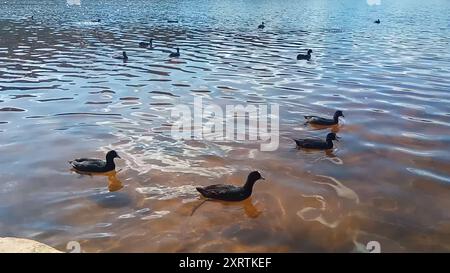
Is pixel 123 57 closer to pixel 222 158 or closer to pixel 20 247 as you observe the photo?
pixel 222 158

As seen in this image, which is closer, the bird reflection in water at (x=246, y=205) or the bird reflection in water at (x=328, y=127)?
the bird reflection in water at (x=246, y=205)

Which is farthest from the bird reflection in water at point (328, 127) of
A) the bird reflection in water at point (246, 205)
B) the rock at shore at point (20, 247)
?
the rock at shore at point (20, 247)

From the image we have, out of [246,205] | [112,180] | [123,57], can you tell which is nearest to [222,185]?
[246,205]

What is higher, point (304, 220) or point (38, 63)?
point (38, 63)

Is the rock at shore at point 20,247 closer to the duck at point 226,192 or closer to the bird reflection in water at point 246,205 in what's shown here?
the bird reflection in water at point 246,205

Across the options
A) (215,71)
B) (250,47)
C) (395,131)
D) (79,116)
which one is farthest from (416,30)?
(79,116)

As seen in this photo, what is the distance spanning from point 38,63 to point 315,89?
19.2 metres

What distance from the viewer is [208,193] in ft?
37.2

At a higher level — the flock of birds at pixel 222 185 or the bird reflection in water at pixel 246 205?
the flock of birds at pixel 222 185

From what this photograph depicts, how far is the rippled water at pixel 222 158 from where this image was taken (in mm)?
10078

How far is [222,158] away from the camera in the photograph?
559 inches

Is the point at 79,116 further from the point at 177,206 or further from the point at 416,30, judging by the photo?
the point at 416,30

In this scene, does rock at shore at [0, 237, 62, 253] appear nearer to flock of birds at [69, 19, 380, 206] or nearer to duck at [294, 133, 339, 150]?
flock of birds at [69, 19, 380, 206]

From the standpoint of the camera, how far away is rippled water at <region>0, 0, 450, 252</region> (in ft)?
33.1
